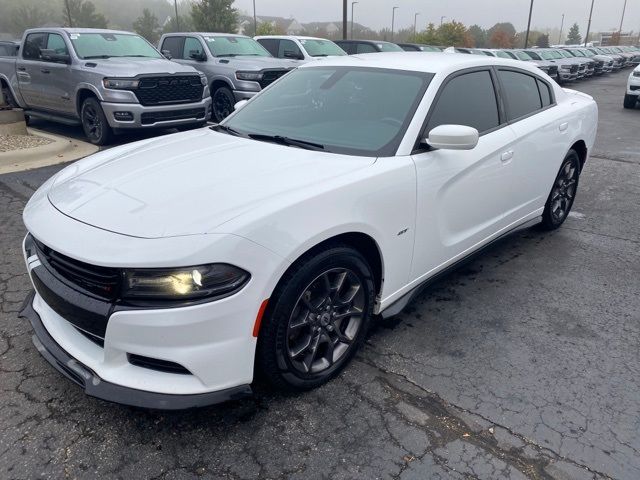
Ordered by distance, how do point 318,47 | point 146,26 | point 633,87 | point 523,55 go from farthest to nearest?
point 146,26, point 523,55, point 633,87, point 318,47

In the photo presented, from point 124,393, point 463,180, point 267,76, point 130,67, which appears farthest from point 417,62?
point 267,76

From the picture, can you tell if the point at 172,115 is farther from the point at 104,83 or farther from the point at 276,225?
the point at 276,225

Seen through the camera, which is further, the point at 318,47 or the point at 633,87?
the point at 633,87

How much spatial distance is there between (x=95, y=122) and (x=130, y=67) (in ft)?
3.46

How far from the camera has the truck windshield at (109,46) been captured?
8438 mm

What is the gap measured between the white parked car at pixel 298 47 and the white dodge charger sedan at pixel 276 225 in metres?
8.77

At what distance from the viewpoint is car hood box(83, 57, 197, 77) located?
307 inches

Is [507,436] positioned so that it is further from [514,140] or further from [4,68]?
[4,68]

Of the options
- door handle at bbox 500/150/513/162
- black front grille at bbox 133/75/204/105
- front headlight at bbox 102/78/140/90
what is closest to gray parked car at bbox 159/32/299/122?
black front grille at bbox 133/75/204/105

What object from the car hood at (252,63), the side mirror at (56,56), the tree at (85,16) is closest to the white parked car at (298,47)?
the car hood at (252,63)

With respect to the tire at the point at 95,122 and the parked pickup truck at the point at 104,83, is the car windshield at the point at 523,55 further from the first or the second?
the tire at the point at 95,122

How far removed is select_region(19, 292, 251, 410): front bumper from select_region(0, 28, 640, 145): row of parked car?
6241 mm

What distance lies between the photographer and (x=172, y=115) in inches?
326

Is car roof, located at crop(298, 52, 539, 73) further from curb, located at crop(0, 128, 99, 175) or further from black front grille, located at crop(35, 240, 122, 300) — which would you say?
curb, located at crop(0, 128, 99, 175)
